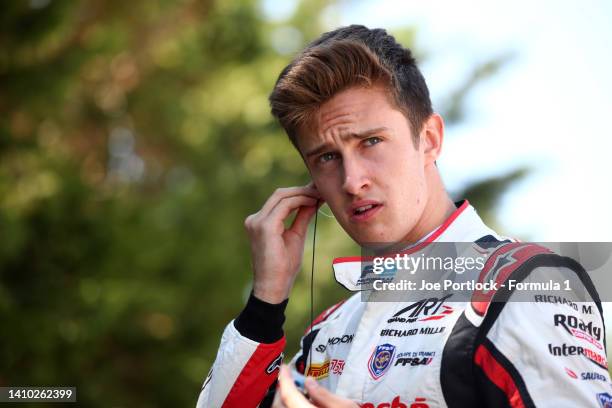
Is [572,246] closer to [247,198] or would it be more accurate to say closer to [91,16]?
[247,198]

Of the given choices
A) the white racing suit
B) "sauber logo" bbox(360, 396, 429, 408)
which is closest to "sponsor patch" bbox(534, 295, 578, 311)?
the white racing suit

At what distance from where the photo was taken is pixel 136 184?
13883 millimetres

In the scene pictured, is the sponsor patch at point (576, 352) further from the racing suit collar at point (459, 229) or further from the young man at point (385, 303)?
the racing suit collar at point (459, 229)

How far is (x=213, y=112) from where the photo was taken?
13.4 m

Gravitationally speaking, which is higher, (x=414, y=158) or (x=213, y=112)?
(x=213, y=112)

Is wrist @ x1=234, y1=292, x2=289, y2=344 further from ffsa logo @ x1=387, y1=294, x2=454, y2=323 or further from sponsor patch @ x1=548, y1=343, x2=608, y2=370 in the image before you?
sponsor patch @ x1=548, y1=343, x2=608, y2=370

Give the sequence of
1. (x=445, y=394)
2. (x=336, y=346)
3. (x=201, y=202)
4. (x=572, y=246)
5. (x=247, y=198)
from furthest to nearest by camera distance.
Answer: (x=247, y=198) → (x=201, y=202) → (x=336, y=346) → (x=572, y=246) → (x=445, y=394)

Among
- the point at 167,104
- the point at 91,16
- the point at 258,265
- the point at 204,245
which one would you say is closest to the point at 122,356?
the point at 204,245

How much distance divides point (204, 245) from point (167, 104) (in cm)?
281

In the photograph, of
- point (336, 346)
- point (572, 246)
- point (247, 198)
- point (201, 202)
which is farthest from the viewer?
point (247, 198)

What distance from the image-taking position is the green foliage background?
8.70 m

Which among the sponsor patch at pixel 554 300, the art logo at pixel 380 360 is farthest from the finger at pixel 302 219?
the sponsor patch at pixel 554 300

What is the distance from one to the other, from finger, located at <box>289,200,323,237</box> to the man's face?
28cm

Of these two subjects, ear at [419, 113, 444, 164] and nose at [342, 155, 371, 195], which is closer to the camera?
nose at [342, 155, 371, 195]
